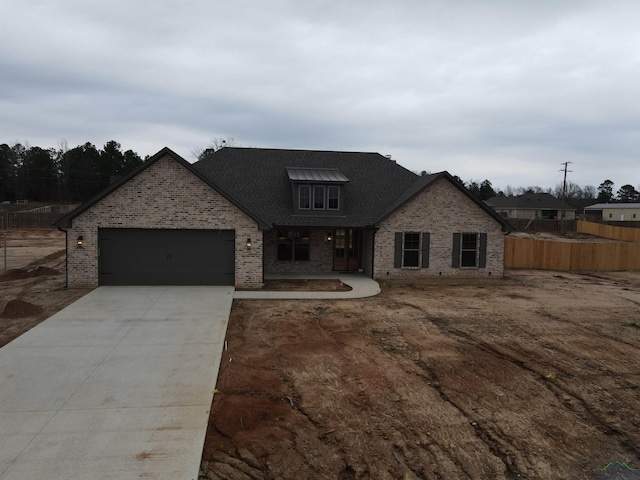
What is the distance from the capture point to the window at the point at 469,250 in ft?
63.3

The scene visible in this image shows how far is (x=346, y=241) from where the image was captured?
67.5ft

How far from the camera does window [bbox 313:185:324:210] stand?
19.9 m

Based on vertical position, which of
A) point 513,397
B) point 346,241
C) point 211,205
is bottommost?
point 513,397

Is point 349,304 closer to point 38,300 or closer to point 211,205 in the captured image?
point 211,205

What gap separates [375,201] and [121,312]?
12983mm

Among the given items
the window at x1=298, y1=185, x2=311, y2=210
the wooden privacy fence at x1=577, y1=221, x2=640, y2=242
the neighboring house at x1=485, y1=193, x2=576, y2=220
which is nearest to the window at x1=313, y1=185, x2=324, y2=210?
the window at x1=298, y1=185, x2=311, y2=210

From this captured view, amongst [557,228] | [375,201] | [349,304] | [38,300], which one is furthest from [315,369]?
[557,228]

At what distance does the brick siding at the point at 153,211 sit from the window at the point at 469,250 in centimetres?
1054

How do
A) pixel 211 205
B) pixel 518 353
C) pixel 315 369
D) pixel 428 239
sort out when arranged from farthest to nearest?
pixel 428 239
pixel 211 205
pixel 518 353
pixel 315 369

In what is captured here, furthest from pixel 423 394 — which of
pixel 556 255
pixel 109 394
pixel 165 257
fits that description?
pixel 556 255

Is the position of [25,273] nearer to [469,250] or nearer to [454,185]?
[454,185]

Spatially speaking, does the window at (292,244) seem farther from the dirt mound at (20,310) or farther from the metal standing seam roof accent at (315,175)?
the dirt mound at (20,310)

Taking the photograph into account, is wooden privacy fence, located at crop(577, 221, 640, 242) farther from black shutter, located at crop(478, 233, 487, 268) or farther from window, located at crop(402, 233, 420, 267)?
window, located at crop(402, 233, 420, 267)

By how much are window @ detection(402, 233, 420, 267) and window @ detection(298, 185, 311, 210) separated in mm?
5003
